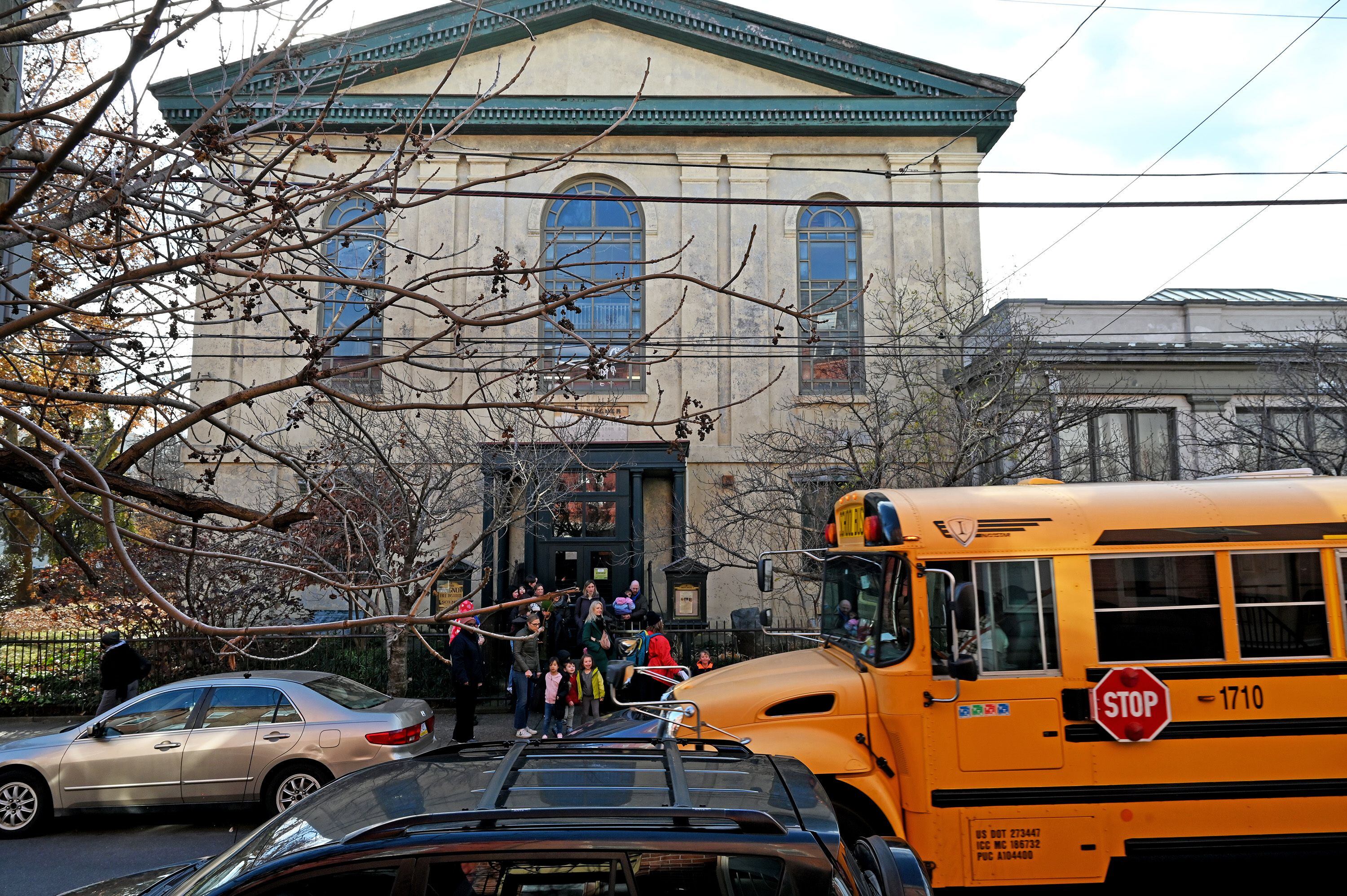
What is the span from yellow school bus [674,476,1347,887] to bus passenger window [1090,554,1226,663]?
12mm

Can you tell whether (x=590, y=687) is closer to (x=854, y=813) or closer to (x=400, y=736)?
(x=400, y=736)

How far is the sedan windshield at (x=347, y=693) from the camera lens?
9977mm

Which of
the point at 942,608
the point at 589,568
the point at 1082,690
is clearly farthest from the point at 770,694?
the point at 589,568

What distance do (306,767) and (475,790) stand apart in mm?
7220

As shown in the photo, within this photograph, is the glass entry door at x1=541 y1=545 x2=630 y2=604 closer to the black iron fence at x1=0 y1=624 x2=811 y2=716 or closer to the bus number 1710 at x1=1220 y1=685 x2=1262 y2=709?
the black iron fence at x1=0 y1=624 x2=811 y2=716

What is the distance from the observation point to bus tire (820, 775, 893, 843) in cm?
616

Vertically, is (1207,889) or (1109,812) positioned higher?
(1109,812)

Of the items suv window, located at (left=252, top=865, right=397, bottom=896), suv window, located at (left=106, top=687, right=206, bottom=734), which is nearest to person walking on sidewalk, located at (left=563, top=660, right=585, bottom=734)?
suv window, located at (left=106, top=687, right=206, bottom=734)

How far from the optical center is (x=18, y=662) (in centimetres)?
1572

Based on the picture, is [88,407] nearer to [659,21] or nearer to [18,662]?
[18,662]

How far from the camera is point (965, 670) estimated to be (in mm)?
5992

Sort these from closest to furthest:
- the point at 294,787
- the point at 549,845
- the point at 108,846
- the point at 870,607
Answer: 1. the point at 549,845
2. the point at 870,607
3. the point at 108,846
4. the point at 294,787

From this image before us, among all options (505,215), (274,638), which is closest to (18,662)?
(274,638)

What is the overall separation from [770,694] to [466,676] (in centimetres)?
739
